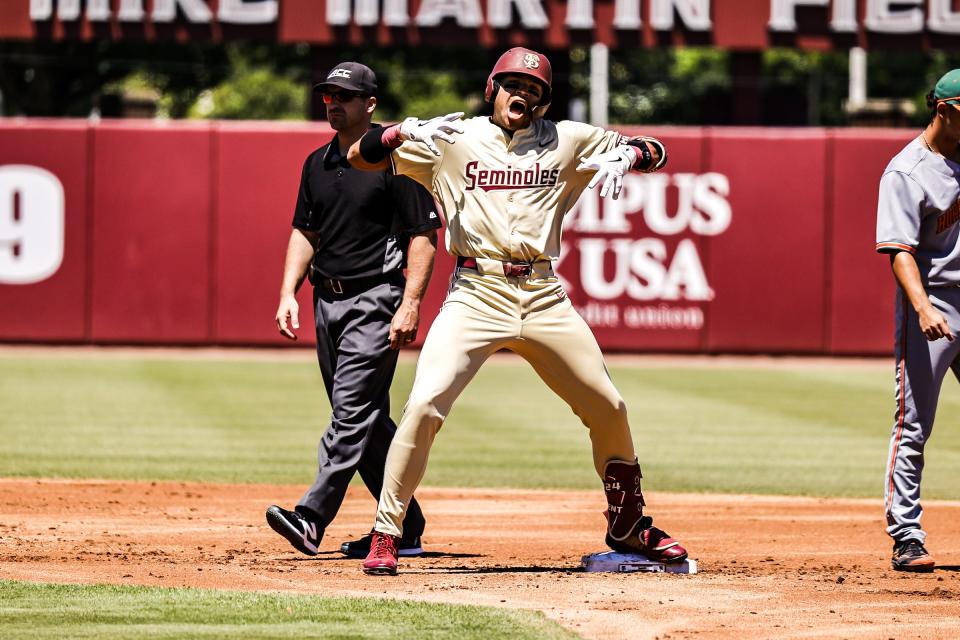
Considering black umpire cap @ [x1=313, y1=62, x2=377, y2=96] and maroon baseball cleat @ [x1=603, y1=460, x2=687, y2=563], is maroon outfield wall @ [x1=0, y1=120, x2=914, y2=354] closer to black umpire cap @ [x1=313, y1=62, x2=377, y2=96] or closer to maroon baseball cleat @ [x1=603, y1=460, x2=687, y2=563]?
black umpire cap @ [x1=313, y1=62, x2=377, y2=96]

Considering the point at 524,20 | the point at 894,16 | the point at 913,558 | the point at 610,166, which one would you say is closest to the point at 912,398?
the point at 913,558

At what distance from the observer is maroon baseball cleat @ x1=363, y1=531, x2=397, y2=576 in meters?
6.19

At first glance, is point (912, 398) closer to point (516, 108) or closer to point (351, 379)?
point (516, 108)

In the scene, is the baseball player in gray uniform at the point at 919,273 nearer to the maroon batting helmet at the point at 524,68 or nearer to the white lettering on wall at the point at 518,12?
the maroon batting helmet at the point at 524,68

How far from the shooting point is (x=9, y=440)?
11.2 metres

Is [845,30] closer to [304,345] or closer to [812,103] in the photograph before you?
[304,345]

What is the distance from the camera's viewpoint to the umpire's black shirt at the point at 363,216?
661cm

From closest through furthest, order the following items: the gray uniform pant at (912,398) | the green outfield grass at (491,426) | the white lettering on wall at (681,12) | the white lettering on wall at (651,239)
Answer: the gray uniform pant at (912,398)
the green outfield grass at (491,426)
the white lettering on wall at (651,239)
the white lettering on wall at (681,12)

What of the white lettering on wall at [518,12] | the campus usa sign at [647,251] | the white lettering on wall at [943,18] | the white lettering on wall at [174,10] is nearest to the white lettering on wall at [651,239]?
the campus usa sign at [647,251]

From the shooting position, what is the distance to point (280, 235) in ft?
60.6

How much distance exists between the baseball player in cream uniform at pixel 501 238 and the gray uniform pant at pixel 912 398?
1241 millimetres

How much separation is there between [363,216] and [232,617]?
193 centimetres

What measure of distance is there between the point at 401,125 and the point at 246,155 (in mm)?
12615

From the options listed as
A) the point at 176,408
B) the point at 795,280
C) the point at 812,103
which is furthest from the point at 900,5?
the point at 812,103
